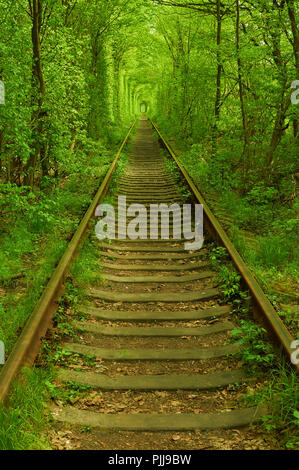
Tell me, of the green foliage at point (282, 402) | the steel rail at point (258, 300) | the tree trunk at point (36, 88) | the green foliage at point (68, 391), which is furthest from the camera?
the tree trunk at point (36, 88)

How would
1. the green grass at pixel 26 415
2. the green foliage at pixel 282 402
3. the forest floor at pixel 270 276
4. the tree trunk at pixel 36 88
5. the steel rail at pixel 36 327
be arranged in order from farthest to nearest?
the tree trunk at pixel 36 88
the forest floor at pixel 270 276
the steel rail at pixel 36 327
the green foliage at pixel 282 402
the green grass at pixel 26 415

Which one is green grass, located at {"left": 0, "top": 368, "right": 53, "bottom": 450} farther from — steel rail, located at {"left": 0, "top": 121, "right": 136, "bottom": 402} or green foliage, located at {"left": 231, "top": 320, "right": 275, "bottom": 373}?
green foliage, located at {"left": 231, "top": 320, "right": 275, "bottom": 373}

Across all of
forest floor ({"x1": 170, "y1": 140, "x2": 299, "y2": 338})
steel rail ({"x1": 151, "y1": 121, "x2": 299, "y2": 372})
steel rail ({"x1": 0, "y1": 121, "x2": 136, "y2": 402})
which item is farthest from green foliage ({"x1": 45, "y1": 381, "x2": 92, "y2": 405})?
forest floor ({"x1": 170, "y1": 140, "x2": 299, "y2": 338})

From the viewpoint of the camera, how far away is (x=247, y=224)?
7.52 meters

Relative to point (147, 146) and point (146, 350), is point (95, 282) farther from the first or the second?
point (147, 146)

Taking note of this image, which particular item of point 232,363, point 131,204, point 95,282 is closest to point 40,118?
point 131,204

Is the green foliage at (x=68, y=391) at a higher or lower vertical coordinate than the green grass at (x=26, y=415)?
lower

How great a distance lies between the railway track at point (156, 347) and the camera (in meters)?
2.95

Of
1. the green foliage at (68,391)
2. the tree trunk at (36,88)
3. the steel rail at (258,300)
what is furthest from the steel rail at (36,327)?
the tree trunk at (36,88)

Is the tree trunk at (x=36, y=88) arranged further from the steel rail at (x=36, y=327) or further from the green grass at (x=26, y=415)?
the green grass at (x=26, y=415)

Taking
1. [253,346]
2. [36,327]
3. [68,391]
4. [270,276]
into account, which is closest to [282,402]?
[253,346]

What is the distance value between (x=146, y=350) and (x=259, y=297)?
4.17 feet

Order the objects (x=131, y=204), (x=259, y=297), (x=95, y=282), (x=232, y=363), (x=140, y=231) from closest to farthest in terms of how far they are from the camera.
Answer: (x=232, y=363)
(x=259, y=297)
(x=95, y=282)
(x=140, y=231)
(x=131, y=204)

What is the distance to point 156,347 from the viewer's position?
3.85 m
